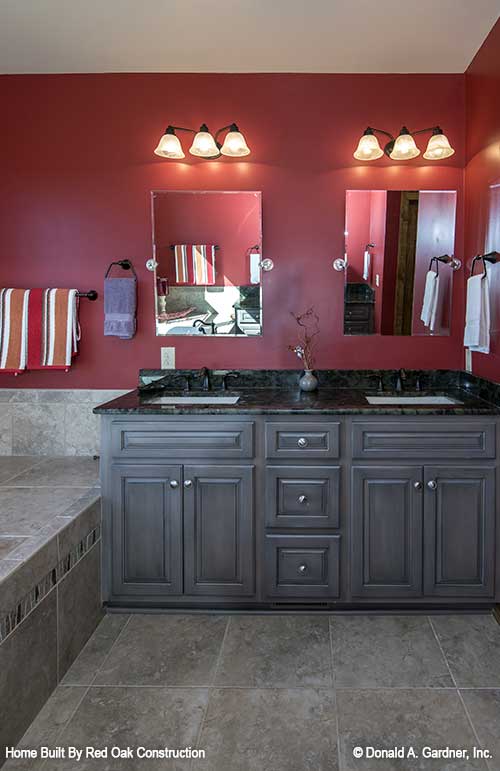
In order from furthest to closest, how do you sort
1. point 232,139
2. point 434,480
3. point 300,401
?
1. point 232,139
2. point 300,401
3. point 434,480

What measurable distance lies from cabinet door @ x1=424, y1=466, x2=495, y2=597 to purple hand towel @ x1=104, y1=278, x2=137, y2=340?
63.6 inches

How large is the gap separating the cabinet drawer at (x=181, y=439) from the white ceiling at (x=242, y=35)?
5.66 ft

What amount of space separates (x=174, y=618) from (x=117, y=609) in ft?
0.83

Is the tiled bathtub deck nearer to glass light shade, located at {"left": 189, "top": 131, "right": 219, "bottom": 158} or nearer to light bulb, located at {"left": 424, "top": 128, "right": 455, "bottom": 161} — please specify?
glass light shade, located at {"left": 189, "top": 131, "right": 219, "bottom": 158}

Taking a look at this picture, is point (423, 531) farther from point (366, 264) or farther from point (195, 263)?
point (195, 263)

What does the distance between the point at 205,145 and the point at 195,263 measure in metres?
0.57

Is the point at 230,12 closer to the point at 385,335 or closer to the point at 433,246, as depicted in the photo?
the point at 433,246

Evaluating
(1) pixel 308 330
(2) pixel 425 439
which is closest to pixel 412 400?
(2) pixel 425 439

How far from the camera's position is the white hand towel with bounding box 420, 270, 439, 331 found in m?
2.75

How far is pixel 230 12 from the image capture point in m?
2.21

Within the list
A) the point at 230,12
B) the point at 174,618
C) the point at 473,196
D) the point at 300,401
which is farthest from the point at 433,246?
the point at 174,618

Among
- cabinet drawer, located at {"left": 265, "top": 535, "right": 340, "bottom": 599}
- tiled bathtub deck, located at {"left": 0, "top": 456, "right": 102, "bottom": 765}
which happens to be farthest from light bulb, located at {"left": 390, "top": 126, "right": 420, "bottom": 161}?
tiled bathtub deck, located at {"left": 0, "top": 456, "right": 102, "bottom": 765}

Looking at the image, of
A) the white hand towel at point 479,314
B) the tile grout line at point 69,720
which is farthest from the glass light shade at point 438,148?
the tile grout line at point 69,720

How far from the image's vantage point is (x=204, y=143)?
2.57m
